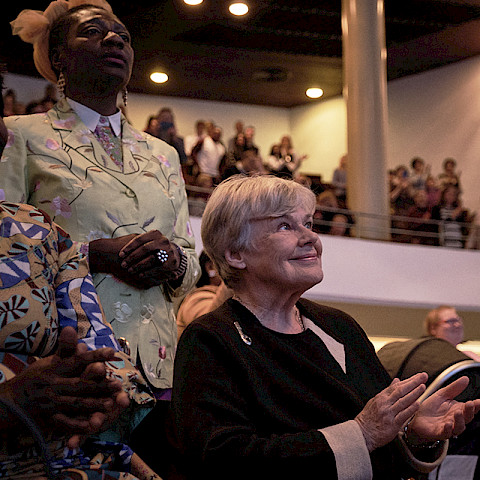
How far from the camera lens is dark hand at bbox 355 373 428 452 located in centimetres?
164

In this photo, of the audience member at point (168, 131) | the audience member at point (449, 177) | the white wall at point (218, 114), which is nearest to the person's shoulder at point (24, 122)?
the audience member at point (168, 131)

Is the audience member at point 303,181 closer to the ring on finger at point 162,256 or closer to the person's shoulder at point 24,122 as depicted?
the ring on finger at point 162,256

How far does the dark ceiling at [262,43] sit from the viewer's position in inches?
427

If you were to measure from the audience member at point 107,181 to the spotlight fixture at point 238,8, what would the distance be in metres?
8.66

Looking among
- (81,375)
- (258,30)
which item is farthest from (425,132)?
(81,375)

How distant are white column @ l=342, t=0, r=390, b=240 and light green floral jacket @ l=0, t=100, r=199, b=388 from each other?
711 centimetres

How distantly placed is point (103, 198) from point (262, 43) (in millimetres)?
10522

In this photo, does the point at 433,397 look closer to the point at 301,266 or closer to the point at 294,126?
the point at 301,266

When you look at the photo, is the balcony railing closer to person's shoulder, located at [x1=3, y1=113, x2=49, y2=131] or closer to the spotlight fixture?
the spotlight fixture

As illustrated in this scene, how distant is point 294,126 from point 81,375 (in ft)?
46.8

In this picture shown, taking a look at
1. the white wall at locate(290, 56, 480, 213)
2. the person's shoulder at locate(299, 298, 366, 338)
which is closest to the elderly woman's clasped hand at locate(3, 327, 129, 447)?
the person's shoulder at locate(299, 298, 366, 338)

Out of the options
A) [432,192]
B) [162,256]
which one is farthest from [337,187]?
[162,256]

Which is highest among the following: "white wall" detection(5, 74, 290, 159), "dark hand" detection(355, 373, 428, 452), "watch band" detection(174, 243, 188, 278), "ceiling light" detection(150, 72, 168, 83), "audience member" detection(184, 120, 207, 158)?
"ceiling light" detection(150, 72, 168, 83)

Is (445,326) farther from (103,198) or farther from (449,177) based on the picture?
(449,177)
